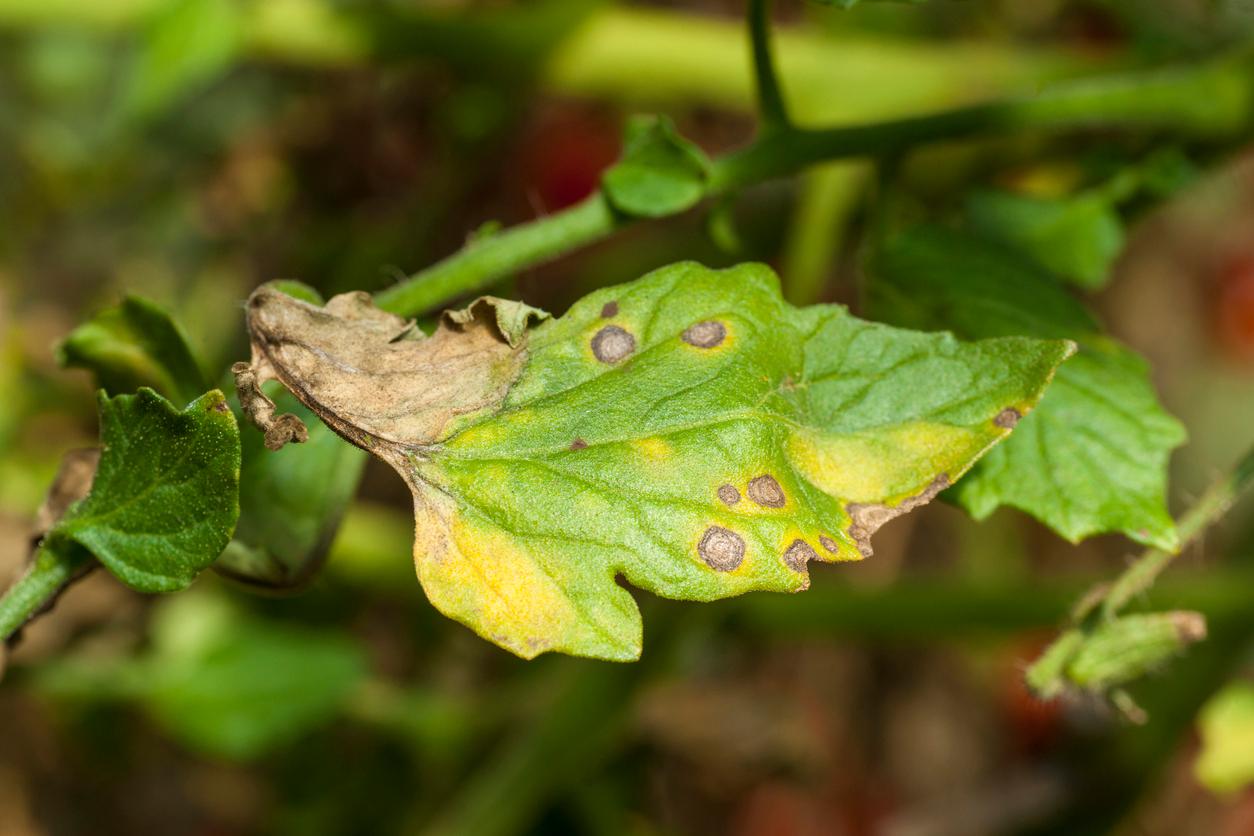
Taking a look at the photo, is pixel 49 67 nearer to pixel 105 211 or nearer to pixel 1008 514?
pixel 105 211

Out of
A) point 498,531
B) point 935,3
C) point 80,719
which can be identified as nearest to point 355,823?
point 80,719

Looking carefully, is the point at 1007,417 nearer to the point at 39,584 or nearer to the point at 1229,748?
the point at 39,584

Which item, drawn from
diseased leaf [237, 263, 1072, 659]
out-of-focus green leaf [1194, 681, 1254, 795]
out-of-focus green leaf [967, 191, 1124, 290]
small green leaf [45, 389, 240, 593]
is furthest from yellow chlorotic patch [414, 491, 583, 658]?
out-of-focus green leaf [1194, 681, 1254, 795]

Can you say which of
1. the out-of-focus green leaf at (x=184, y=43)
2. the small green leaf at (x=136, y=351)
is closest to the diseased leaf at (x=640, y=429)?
the small green leaf at (x=136, y=351)

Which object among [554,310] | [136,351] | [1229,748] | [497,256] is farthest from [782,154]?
[554,310]

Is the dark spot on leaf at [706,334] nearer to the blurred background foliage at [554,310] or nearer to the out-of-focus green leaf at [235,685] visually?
the blurred background foliage at [554,310]

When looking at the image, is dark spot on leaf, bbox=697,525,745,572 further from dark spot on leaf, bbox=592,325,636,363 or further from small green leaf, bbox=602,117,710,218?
small green leaf, bbox=602,117,710,218
